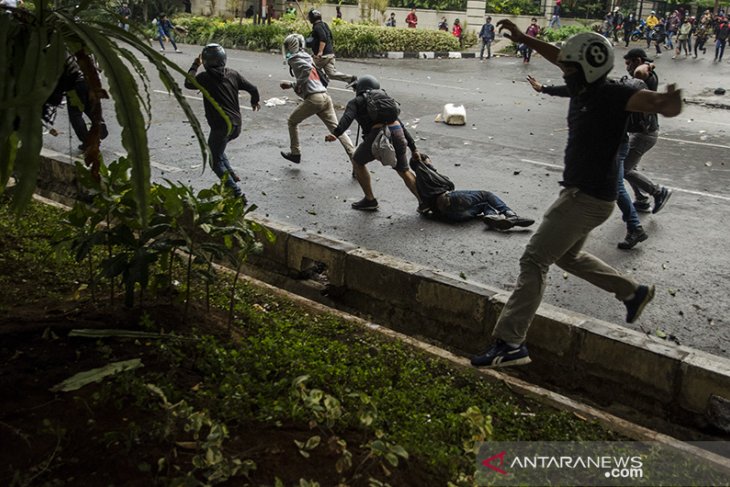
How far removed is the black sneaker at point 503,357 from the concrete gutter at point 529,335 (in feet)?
1.12

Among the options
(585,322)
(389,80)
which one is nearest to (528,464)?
(585,322)

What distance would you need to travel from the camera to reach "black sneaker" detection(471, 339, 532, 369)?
4.39 metres

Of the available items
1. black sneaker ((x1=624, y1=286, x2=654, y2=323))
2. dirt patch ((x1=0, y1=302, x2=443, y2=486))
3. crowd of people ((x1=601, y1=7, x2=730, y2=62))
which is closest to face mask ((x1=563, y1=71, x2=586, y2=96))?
black sneaker ((x1=624, y1=286, x2=654, y2=323))

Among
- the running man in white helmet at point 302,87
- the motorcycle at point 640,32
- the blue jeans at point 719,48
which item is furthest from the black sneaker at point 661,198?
the motorcycle at point 640,32

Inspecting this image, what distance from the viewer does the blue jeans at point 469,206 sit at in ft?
24.7

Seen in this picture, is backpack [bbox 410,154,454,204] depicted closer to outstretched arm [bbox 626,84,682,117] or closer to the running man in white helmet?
the running man in white helmet

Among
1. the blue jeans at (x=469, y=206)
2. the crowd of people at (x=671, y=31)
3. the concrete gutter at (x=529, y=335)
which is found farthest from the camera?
the crowd of people at (x=671, y=31)

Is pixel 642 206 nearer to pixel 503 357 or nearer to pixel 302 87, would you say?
pixel 503 357

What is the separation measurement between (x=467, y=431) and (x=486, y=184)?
5.87 metres

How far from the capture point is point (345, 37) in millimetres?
26375

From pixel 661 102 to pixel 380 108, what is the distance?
4.04 metres

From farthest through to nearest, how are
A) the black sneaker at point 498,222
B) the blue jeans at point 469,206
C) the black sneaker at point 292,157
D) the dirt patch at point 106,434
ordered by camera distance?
the black sneaker at point 292,157 → the blue jeans at point 469,206 → the black sneaker at point 498,222 → the dirt patch at point 106,434

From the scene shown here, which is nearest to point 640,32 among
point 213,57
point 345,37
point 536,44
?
point 345,37

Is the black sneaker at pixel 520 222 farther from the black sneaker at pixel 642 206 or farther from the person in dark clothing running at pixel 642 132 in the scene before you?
the black sneaker at pixel 642 206
